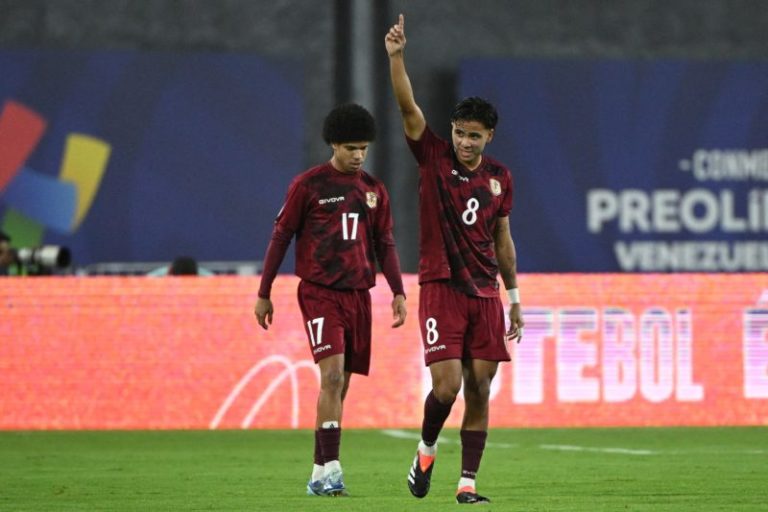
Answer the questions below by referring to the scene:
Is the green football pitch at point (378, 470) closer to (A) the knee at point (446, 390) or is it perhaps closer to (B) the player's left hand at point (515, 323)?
(A) the knee at point (446, 390)

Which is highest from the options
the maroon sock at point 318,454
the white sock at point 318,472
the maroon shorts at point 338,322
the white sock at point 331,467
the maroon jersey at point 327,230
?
the maroon jersey at point 327,230

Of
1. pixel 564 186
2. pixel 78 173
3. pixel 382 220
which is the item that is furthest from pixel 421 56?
pixel 382 220

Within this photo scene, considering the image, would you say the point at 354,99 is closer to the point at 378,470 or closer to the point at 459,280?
the point at 378,470

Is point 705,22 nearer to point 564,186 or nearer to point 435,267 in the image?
point 564,186

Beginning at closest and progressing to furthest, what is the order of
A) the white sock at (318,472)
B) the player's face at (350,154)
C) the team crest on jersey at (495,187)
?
the team crest on jersey at (495,187) → the white sock at (318,472) → the player's face at (350,154)

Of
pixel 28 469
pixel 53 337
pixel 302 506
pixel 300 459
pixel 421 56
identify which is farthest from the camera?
pixel 421 56

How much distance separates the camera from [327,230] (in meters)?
9.38

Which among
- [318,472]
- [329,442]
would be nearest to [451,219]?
[329,442]

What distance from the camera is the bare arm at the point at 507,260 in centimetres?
891

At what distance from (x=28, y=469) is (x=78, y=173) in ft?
36.5

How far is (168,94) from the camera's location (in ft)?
73.1

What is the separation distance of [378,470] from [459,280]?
2742 millimetres

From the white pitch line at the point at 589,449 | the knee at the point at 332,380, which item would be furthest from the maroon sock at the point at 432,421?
the white pitch line at the point at 589,449

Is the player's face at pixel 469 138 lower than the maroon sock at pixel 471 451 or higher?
higher
